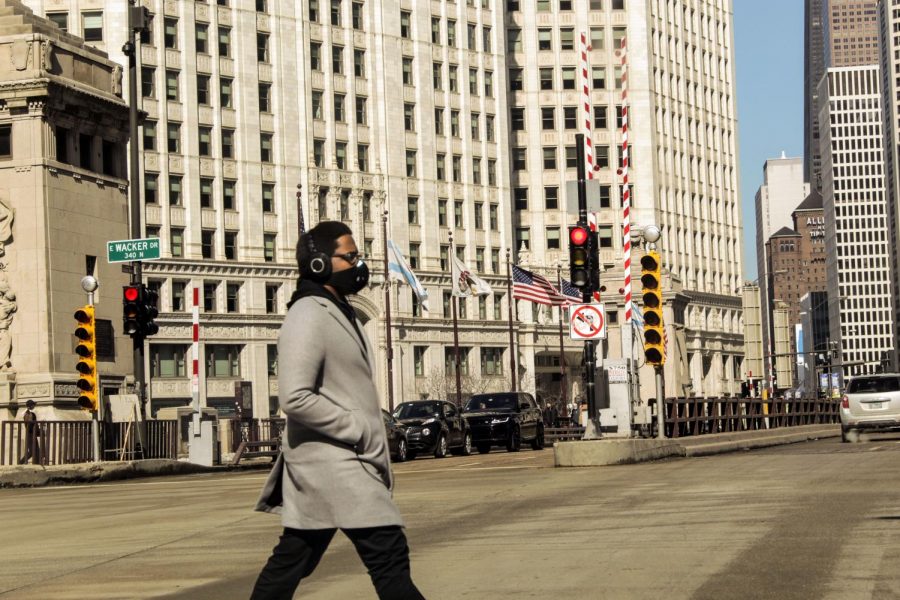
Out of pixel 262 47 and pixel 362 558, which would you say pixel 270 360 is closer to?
pixel 262 47

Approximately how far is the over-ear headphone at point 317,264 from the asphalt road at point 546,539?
3.66 metres

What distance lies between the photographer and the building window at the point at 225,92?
9650 centimetres

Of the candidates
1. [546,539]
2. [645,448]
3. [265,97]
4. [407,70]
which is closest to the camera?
[546,539]

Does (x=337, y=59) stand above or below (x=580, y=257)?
above

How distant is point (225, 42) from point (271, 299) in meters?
15.6

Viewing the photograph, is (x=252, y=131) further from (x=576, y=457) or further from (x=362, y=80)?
(x=576, y=457)

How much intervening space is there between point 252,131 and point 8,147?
61.9 metres

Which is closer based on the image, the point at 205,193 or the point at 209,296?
the point at 209,296

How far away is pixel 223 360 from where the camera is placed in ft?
307

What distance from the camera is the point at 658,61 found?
126312 mm

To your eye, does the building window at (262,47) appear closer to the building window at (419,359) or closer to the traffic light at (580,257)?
the building window at (419,359)

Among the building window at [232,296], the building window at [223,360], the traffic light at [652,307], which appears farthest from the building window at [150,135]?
the traffic light at [652,307]

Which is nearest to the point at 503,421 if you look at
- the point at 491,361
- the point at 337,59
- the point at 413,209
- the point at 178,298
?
the point at 178,298

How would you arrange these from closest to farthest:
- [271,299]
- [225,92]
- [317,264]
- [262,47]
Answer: [317,264] < [225,92] < [271,299] < [262,47]
